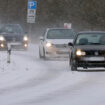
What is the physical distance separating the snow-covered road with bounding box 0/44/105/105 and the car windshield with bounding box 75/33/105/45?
138cm

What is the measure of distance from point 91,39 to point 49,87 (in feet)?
22.6

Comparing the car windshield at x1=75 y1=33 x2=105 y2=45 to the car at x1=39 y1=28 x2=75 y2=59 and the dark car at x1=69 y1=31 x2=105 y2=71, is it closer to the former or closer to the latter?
the dark car at x1=69 y1=31 x2=105 y2=71

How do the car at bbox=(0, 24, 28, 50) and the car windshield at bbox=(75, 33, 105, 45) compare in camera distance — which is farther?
the car at bbox=(0, 24, 28, 50)

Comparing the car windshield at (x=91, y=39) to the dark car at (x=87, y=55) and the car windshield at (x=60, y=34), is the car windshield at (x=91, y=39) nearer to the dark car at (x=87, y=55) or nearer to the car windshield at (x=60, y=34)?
the dark car at (x=87, y=55)

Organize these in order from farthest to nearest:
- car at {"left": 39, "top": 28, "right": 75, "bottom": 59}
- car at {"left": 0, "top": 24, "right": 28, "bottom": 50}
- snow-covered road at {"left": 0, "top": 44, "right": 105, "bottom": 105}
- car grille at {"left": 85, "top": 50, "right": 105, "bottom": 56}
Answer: car at {"left": 0, "top": 24, "right": 28, "bottom": 50}
car at {"left": 39, "top": 28, "right": 75, "bottom": 59}
car grille at {"left": 85, "top": 50, "right": 105, "bottom": 56}
snow-covered road at {"left": 0, "top": 44, "right": 105, "bottom": 105}

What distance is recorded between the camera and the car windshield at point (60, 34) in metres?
27.7

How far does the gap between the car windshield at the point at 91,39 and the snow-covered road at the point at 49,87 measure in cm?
138

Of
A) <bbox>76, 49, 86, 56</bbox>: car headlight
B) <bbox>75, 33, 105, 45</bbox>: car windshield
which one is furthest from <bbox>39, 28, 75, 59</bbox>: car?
<bbox>76, 49, 86, 56</bbox>: car headlight

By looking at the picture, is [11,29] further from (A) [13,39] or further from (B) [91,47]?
(B) [91,47]

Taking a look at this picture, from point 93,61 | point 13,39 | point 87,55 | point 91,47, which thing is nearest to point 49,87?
point 93,61

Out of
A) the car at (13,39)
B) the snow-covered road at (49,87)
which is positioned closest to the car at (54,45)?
the snow-covered road at (49,87)

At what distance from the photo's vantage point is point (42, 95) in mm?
12133

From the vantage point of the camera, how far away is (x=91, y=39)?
806 inches

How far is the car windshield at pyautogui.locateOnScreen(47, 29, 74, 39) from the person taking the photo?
90.8 ft
